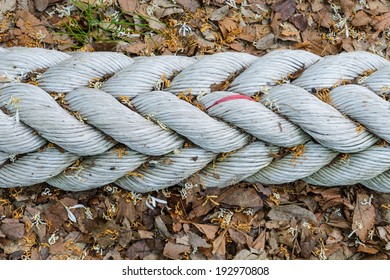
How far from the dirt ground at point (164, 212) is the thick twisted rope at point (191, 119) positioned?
6 cm

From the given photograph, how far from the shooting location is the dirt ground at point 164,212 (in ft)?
4.78

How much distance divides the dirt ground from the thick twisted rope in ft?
0.20

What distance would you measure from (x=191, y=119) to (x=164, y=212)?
28cm

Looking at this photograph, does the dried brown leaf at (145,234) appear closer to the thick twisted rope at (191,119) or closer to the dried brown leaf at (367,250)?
the thick twisted rope at (191,119)

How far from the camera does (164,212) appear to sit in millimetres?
1474

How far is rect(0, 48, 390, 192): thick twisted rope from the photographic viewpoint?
133 centimetres

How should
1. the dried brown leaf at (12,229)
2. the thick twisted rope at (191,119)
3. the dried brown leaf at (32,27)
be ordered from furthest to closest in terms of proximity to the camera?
the dried brown leaf at (32,27)
the dried brown leaf at (12,229)
the thick twisted rope at (191,119)

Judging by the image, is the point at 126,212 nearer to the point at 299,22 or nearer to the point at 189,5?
the point at 189,5

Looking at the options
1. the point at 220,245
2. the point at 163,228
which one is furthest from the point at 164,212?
the point at 220,245

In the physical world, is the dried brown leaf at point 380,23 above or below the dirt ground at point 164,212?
above

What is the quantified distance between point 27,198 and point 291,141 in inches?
25.9

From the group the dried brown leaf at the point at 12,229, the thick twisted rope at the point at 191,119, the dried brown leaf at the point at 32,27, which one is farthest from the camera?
the dried brown leaf at the point at 32,27

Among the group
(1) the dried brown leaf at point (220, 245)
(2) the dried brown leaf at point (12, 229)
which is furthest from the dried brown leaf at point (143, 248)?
(2) the dried brown leaf at point (12, 229)

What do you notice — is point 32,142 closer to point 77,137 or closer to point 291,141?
→ point 77,137
